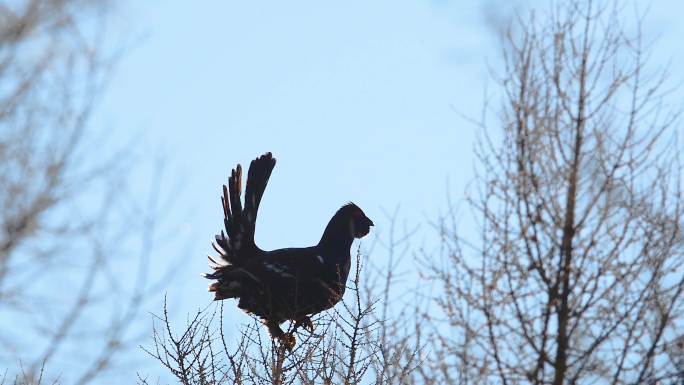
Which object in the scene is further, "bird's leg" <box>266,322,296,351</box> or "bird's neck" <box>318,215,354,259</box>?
"bird's neck" <box>318,215,354,259</box>

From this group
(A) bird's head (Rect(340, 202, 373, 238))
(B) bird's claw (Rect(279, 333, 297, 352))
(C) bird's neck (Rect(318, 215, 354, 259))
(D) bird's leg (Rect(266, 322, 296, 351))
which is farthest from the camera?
(A) bird's head (Rect(340, 202, 373, 238))

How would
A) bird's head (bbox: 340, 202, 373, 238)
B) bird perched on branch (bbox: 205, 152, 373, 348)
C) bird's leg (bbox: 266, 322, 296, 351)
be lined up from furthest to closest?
bird's head (bbox: 340, 202, 373, 238) < bird perched on branch (bbox: 205, 152, 373, 348) < bird's leg (bbox: 266, 322, 296, 351)

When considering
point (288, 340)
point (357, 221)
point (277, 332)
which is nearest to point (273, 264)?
point (277, 332)

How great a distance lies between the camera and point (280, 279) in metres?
8.93

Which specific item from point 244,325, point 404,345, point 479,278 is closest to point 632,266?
point 479,278

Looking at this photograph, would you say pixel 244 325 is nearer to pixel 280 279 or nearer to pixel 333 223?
pixel 280 279

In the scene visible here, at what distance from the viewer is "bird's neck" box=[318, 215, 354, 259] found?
30.5ft

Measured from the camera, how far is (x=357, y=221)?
31.4ft

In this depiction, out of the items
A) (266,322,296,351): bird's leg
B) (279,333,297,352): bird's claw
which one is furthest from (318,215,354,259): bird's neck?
(279,333,297,352): bird's claw

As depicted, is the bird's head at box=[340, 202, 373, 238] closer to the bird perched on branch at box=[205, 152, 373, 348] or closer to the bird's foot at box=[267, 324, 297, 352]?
the bird perched on branch at box=[205, 152, 373, 348]

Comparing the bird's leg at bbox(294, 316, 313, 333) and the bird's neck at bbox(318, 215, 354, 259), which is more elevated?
the bird's neck at bbox(318, 215, 354, 259)

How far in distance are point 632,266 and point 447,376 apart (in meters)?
1.46

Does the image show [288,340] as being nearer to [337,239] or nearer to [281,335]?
[281,335]

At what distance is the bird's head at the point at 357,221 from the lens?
A: 9508 millimetres
